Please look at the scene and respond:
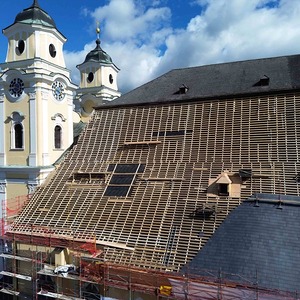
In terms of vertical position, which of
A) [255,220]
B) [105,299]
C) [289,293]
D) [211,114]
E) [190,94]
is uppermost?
[190,94]

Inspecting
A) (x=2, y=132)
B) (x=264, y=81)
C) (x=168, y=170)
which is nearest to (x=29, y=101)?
(x=2, y=132)

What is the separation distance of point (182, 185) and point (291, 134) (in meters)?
6.32

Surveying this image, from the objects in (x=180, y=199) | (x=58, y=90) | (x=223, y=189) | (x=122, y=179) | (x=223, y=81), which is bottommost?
(x=180, y=199)

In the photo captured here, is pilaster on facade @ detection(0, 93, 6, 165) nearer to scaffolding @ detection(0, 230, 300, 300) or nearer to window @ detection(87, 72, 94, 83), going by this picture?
scaffolding @ detection(0, 230, 300, 300)

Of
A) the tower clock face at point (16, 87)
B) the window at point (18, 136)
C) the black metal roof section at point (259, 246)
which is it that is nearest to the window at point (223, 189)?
the black metal roof section at point (259, 246)

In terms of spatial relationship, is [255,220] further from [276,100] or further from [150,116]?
[150,116]

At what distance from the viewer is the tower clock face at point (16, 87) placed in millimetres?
23641

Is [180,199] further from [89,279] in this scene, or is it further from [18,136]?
[18,136]

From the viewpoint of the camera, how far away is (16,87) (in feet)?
78.3

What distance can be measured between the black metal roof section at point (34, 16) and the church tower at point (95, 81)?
456 inches

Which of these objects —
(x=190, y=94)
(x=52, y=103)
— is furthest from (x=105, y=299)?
(x=52, y=103)

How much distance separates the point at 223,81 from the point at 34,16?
44.5ft

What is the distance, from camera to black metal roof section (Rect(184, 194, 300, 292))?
1205 centimetres

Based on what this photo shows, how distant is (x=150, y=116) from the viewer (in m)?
21.8
